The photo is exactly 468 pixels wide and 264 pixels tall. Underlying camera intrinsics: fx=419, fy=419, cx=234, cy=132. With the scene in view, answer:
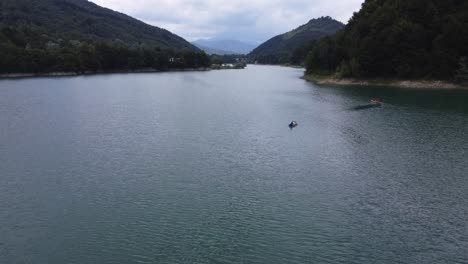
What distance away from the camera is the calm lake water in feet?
70.1

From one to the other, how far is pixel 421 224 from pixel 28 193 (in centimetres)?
2534

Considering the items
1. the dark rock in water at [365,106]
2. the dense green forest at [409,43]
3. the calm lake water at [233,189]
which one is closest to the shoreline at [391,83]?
the dense green forest at [409,43]

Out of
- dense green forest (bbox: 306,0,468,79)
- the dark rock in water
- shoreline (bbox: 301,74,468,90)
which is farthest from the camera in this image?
dense green forest (bbox: 306,0,468,79)

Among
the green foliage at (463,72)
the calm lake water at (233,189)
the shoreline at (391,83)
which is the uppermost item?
the green foliage at (463,72)

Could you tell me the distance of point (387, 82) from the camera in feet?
336

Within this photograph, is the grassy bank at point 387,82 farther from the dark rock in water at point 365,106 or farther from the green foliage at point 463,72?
the dark rock in water at point 365,106

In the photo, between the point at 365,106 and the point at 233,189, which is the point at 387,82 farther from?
the point at 233,189

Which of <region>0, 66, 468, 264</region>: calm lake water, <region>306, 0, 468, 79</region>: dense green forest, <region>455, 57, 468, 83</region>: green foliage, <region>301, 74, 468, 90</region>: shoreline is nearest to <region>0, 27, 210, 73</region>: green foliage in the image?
<region>0, 66, 468, 264</region>: calm lake water

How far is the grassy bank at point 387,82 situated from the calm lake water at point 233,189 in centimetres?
3557

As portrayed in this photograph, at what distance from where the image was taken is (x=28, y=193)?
28656 mm

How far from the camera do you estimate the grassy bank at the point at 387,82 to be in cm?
9281

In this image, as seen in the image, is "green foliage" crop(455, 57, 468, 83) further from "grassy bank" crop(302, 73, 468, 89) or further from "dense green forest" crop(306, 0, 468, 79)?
"grassy bank" crop(302, 73, 468, 89)

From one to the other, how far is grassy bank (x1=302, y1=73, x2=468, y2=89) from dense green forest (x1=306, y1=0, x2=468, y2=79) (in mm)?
1708

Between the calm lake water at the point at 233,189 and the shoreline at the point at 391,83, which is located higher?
the shoreline at the point at 391,83
